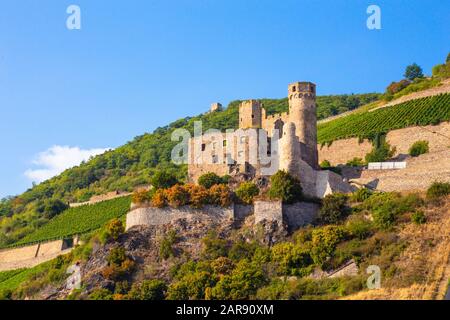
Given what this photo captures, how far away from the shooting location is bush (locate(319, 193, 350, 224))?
41.5 metres

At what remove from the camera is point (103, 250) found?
42875 millimetres

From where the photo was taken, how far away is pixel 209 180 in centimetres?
4422

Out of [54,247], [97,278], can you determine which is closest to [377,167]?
[97,278]

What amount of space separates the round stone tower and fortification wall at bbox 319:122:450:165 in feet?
30.3

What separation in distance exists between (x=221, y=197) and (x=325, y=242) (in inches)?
235

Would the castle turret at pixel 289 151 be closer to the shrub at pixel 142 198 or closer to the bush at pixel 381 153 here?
the shrub at pixel 142 198

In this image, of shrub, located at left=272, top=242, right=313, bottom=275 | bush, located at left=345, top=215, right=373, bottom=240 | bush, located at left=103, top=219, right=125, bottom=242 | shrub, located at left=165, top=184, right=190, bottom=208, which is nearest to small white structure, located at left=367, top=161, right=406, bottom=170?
bush, located at left=345, top=215, right=373, bottom=240

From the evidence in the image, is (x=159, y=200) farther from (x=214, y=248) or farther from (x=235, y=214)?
(x=214, y=248)

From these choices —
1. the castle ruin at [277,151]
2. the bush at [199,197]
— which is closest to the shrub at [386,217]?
the castle ruin at [277,151]

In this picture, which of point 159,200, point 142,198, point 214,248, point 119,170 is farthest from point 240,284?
point 119,170

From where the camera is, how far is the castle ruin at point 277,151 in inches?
1725

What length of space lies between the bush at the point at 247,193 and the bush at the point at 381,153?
10730 mm

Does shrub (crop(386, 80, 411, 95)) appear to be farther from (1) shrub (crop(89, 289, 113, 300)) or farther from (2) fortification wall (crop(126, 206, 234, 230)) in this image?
(1) shrub (crop(89, 289, 113, 300))
